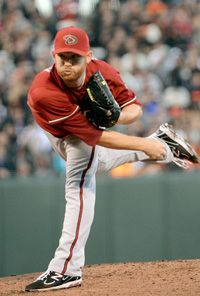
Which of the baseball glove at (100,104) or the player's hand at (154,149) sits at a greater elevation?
the baseball glove at (100,104)

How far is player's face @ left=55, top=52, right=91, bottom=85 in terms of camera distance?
527 centimetres

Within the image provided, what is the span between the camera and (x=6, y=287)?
6066 millimetres

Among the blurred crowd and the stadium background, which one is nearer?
the stadium background

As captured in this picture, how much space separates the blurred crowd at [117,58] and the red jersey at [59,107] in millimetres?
3743

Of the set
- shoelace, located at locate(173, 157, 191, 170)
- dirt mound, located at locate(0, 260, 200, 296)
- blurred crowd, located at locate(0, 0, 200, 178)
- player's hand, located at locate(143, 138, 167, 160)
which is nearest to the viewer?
player's hand, located at locate(143, 138, 167, 160)

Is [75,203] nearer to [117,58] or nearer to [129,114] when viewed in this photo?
[129,114]

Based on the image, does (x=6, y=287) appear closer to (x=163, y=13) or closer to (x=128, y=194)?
(x=128, y=194)

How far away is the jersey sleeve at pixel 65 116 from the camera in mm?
5277

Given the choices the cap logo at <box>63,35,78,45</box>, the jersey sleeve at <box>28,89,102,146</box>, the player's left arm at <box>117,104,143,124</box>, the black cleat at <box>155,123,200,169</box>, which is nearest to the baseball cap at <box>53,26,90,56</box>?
the cap logo at <box>63,35,78,45</box>

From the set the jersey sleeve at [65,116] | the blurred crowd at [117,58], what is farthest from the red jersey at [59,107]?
the blurred crowd at [117,58]

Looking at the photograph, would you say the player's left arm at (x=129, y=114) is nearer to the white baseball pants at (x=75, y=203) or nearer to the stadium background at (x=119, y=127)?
the white baseball pants at (x=75, y=203)

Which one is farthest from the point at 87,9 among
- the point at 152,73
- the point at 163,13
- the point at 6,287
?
the point at 6,287

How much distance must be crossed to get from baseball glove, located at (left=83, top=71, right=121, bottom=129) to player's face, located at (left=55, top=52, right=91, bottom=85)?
0.41 ft

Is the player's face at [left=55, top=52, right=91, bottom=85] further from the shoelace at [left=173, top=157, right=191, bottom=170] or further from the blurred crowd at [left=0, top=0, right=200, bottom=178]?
the blurred crowd at [left=0, top=0, right=200, bottom=178]
